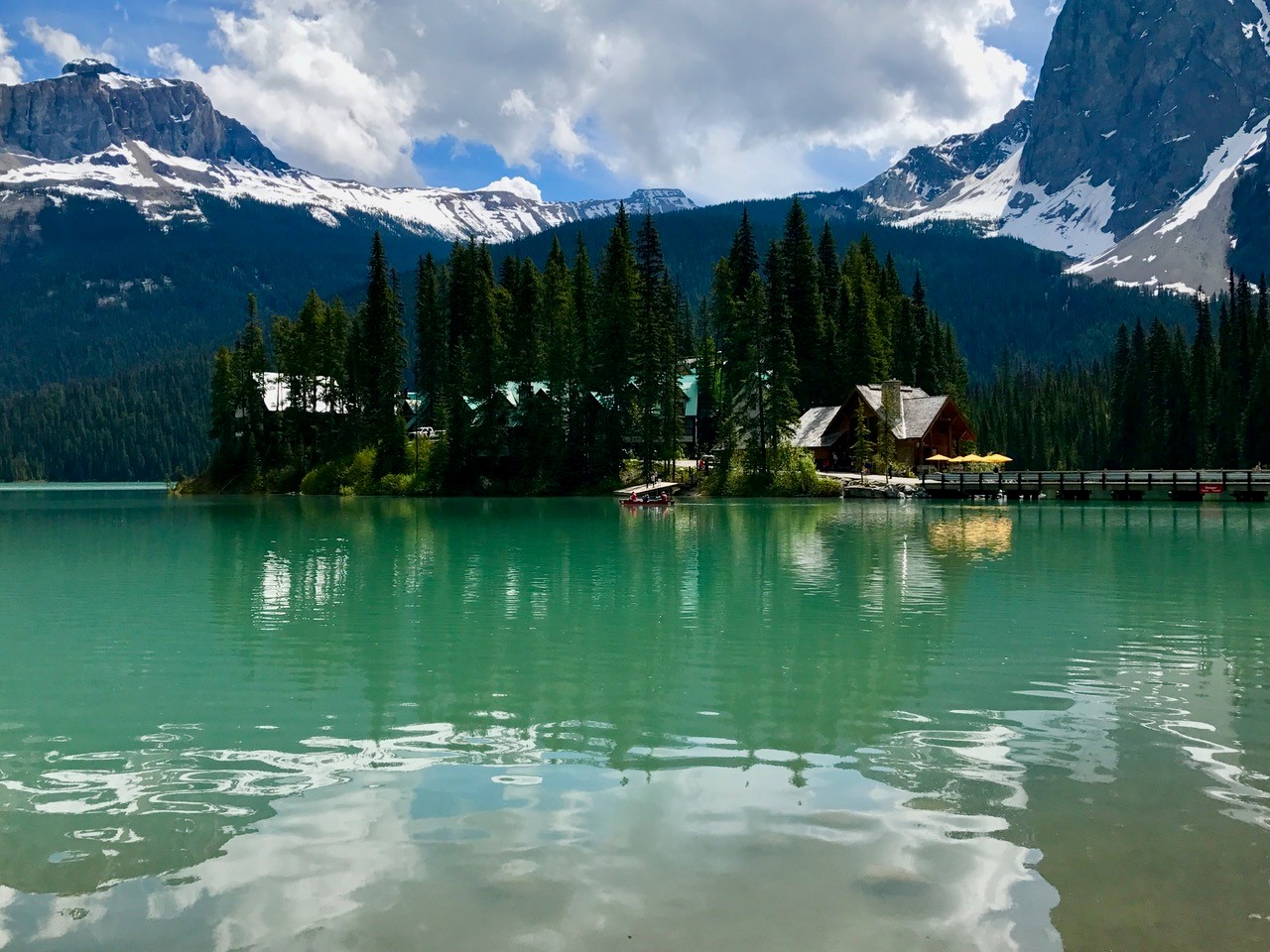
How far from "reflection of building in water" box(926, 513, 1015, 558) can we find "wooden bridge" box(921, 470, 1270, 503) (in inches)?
779

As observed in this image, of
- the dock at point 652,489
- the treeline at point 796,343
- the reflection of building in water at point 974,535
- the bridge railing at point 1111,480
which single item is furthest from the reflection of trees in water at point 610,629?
the treeline at point 796,343

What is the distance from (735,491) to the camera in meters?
85.8

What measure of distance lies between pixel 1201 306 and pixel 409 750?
502 ft

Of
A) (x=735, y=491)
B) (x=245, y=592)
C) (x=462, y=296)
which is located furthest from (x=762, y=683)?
(x=462, y=296)

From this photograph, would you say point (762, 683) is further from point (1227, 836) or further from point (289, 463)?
point (289, 463)

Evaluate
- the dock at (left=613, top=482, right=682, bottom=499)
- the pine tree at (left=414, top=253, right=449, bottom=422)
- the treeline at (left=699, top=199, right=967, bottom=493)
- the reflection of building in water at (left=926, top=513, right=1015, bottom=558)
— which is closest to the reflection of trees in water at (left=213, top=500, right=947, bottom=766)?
the reflection of building in water at (left=926, top=513, right=1015, bottom=558)

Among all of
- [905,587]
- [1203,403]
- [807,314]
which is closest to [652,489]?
[807,314]

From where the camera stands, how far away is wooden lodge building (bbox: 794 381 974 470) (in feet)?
315

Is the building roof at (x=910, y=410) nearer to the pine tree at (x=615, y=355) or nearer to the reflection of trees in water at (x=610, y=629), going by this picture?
the pine tree at (x=615, y=355)

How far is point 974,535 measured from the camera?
47281 millimetres

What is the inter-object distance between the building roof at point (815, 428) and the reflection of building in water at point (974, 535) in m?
35.8

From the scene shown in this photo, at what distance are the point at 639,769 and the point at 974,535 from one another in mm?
38280

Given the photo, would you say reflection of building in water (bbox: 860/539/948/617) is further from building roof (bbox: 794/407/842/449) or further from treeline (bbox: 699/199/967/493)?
building roof (bbox: 794/407/842/449)

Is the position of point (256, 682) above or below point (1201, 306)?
below
